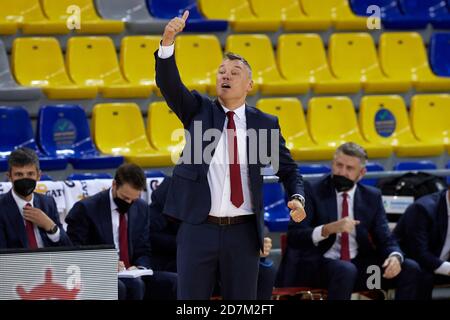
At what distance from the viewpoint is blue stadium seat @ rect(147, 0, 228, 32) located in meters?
9.12

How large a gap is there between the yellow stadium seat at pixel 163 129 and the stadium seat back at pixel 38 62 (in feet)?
2.36

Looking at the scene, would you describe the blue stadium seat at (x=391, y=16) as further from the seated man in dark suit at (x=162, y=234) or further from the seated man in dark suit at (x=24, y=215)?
the seated man in dark suit at (x=24, y=215)

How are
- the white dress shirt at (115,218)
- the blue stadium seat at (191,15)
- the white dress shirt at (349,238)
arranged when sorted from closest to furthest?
the white dress shirt at (115,218), the white dress shirt at (349,238), the blue stadium seat at (191,15)

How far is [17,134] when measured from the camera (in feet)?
26.0

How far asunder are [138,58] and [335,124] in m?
1.70

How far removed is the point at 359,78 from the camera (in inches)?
372

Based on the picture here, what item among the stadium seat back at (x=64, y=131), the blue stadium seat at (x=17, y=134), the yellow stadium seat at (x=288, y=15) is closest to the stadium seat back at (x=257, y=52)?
the yellow stadium seat at (x=288, y=15)

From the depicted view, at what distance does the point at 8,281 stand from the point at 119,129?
3.42 meters

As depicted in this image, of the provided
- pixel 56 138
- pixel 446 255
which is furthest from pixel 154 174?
pixel 446 255

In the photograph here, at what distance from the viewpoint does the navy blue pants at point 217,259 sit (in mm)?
4949

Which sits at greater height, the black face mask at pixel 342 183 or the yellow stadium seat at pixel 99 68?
the yellow stadium seat at pixel 99 68

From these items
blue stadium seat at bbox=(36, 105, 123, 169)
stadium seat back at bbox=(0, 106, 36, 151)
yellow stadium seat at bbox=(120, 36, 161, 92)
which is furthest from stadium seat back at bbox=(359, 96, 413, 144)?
stadium seat back at bbox=(0, 106, 36, 151)
